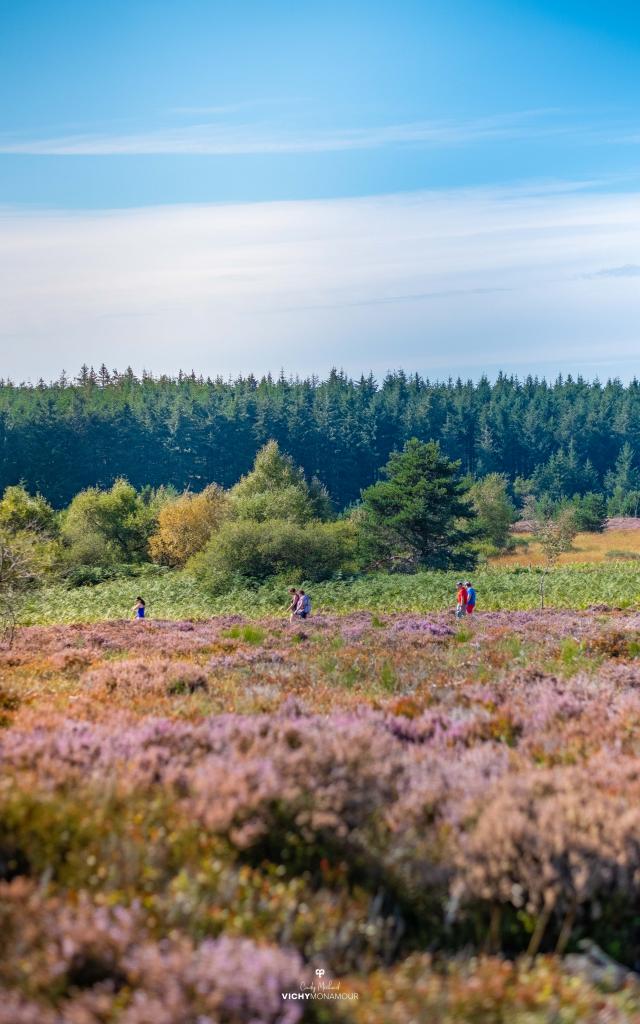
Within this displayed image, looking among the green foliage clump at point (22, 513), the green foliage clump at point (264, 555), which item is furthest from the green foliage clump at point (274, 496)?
the green foliage clump at point (22, 513)

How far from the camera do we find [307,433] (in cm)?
15450

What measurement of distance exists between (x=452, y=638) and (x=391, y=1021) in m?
14.1

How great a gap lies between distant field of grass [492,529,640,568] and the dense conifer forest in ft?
172

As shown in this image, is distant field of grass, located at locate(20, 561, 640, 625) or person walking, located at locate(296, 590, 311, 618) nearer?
person walking, located at locate(296, 590, 311, 618)

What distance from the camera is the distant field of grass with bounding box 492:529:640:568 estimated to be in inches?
2859

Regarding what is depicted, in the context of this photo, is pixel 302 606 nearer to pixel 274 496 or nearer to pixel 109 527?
pixel 274 496

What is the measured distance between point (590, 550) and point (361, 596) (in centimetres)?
4978

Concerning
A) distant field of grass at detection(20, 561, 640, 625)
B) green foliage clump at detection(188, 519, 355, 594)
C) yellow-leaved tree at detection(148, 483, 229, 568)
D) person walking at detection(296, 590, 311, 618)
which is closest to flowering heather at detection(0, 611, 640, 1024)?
person walking at detection(296, 590, 311, 618)

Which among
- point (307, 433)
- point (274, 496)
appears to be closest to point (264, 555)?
point (274, 496)

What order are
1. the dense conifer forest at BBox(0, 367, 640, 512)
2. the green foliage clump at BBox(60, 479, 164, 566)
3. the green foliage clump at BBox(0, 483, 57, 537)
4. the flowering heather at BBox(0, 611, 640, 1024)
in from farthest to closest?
the dense conifer forest at BBox(0, 367, 640, 512), the green foliage clump at BBox(60, 479, 164, 566), the green foliage clump at BBox(0, 483, 57, 537), the flowering heather at BBox(0, 611, 640, 1024)

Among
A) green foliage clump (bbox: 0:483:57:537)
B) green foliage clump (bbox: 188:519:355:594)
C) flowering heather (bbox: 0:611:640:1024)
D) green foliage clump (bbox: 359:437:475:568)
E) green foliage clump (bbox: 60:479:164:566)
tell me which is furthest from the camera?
green foliage clump (bbox: 60:479:164:566)

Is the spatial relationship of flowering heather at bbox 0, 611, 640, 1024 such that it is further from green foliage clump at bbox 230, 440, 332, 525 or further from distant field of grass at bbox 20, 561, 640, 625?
green foliage clump at bbox 230, 440, 332, 525

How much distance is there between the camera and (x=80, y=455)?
136m

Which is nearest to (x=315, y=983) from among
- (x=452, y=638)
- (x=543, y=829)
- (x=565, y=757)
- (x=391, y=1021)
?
(x=391, y=1021)
